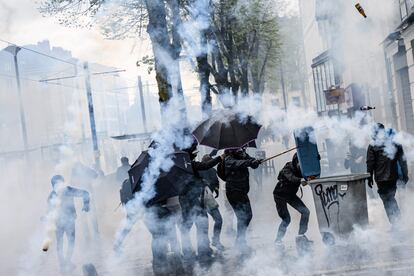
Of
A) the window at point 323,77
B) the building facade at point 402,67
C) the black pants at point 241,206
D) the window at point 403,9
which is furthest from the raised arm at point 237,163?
the window at point 323,77

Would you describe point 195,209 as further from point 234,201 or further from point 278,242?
point 278,242

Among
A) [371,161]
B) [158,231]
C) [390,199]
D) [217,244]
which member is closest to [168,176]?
[158,231]

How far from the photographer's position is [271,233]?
1016cm

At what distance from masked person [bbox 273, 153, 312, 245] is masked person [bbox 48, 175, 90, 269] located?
3.11m

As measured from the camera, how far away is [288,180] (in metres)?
8.79

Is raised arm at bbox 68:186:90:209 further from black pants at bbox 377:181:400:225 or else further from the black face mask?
black pants at bbox 377:181:400:225

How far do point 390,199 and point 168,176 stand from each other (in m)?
3.35

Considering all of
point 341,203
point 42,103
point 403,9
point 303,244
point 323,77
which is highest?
point 42,103

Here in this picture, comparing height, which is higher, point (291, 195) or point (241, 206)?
point (291, 195)

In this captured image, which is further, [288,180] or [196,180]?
[196,180]

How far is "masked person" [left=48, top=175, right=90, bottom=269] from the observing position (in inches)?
381

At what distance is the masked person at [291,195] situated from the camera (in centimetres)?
874

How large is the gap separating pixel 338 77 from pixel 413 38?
504 inches

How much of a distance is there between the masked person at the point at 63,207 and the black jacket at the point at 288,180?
10.3 ft
